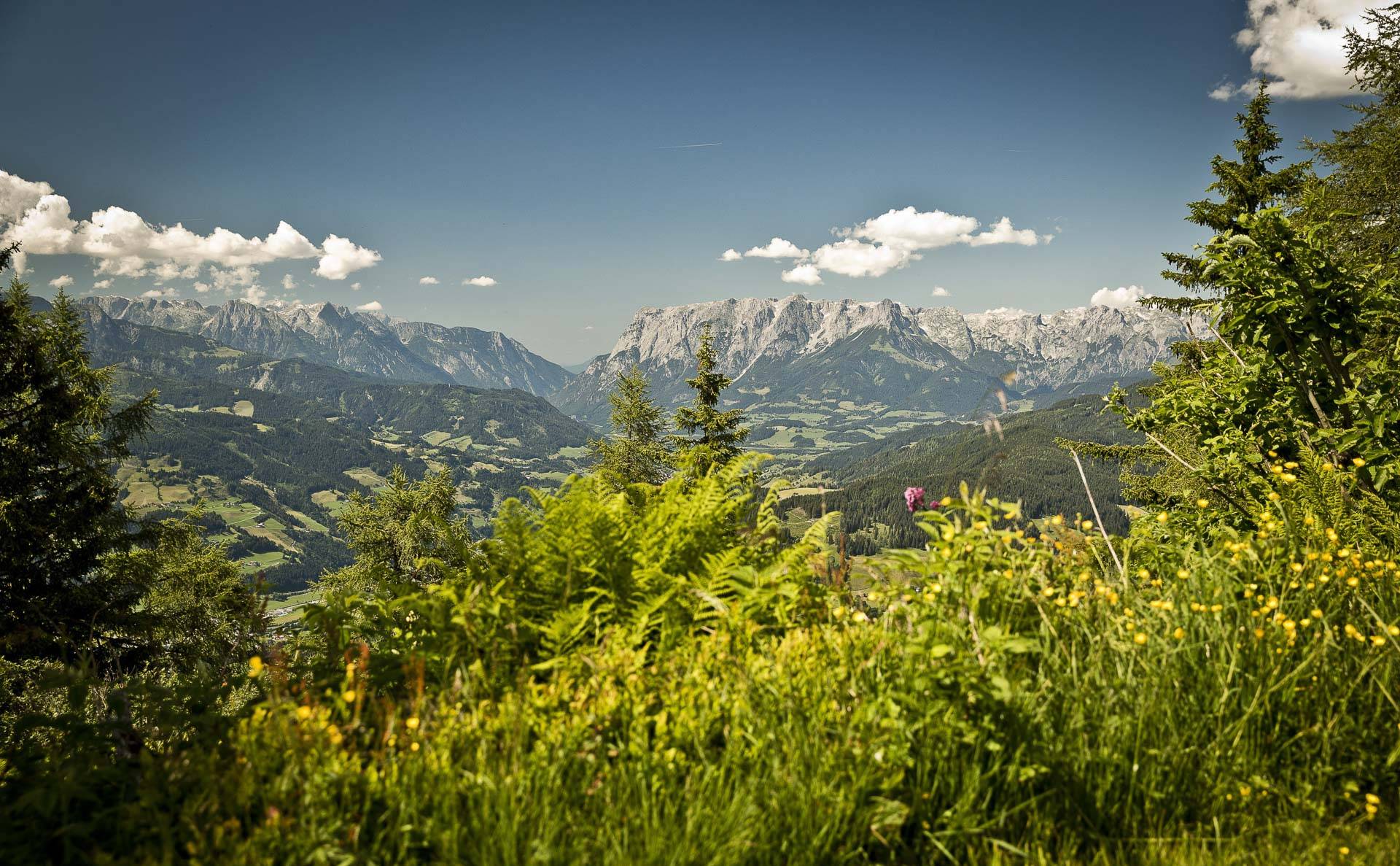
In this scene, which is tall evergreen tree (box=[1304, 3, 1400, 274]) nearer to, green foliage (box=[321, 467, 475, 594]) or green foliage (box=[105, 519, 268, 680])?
green foliage (box=[105, 519, 268, 680])

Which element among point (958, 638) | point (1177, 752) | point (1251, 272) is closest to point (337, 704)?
point (958, 638)

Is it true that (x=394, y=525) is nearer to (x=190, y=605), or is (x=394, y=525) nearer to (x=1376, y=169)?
(x=190, y=605)

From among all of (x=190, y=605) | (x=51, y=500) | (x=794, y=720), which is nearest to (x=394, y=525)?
(x=190, y=605)

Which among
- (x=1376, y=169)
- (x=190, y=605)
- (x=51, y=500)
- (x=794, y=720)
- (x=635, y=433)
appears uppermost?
(x=1376, y=169)

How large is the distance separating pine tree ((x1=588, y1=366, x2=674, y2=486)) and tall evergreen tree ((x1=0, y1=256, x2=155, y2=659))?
19231mm

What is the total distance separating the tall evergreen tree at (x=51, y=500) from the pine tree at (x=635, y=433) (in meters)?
19.2

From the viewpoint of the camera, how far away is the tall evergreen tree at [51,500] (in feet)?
49.0

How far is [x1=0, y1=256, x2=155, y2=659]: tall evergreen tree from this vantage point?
1495 cm

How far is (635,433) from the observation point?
35562 mm

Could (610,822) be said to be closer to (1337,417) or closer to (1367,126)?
(1337,417)

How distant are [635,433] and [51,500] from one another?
23.5 metres

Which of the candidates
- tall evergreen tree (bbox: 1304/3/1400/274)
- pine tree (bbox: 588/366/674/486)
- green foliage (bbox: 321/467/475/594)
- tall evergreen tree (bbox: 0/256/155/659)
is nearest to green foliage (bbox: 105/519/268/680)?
tall evergreen tree (bbox: 0/256/155/659)

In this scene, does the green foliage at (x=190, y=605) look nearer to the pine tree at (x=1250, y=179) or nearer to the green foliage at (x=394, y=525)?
the green foliage at (x=394, y=525)

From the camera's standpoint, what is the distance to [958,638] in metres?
2.56
